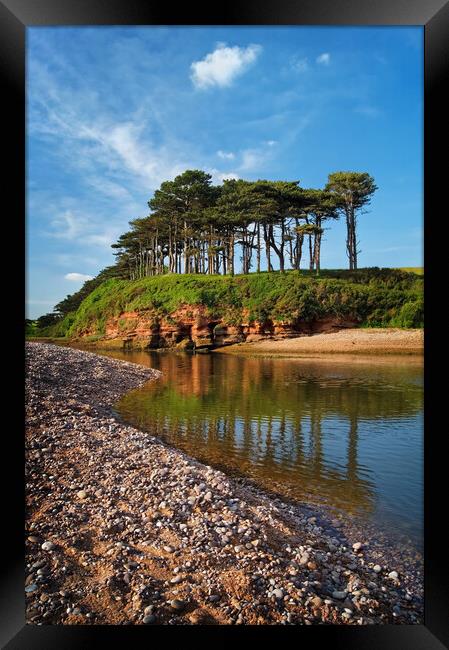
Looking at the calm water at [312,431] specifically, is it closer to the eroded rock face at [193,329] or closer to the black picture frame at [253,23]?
the black picture frame at [253,23]

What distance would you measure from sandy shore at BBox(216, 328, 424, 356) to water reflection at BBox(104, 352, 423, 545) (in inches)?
170

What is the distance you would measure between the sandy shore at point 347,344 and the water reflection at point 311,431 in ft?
14.1

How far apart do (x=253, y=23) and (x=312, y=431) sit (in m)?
5.07

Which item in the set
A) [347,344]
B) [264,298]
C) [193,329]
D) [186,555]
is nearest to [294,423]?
[186,555]

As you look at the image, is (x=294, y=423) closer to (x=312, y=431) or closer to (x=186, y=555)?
(x=312, y=431)

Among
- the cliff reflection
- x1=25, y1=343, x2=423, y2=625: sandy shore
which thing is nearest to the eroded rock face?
the cliff reflection

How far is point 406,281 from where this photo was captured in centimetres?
1734

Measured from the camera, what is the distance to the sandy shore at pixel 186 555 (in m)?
2.02

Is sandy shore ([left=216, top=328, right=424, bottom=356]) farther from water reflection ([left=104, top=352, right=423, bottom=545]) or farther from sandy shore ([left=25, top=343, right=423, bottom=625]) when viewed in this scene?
sandy shore ([left=25, top=343, right=423, bottom=625])

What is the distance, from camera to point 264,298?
20.8 metres

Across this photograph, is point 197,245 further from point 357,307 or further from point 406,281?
point 406,281

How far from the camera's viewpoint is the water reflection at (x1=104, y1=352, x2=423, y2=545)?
3767 millimetres

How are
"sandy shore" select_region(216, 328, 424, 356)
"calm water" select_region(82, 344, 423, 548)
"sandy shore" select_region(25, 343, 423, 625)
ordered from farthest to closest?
"sandy shore" select_region(216, 328, 424, 356), "calm water" select_region(82, 344, 423, 548), "sandy shore" select_region(25, 343, 423, 625)

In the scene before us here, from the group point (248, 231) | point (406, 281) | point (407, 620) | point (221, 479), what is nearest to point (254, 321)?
point (248, 231)
